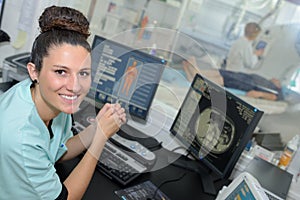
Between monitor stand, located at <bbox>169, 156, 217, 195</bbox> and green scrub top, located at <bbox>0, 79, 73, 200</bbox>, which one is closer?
green scrub top, located at <bbox>0, 79, 73, 200</bbox>

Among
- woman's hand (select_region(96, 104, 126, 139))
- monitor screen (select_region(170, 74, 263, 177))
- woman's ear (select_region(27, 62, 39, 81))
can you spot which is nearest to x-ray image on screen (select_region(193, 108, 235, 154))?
monitor screen (select_region(170, 74, 263, 177))

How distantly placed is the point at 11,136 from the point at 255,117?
2.58 feet

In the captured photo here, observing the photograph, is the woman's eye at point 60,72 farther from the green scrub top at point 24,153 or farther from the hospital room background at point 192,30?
the hospital room background at point 192,30

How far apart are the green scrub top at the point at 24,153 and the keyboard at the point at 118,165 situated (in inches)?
A: 10.4

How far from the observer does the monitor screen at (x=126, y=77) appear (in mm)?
1313

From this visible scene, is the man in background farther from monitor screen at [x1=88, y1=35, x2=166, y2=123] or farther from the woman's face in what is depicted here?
the woman's face

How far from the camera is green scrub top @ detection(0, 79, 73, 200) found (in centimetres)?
73

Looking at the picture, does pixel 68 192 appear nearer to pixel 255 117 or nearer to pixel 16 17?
pixel 255 117

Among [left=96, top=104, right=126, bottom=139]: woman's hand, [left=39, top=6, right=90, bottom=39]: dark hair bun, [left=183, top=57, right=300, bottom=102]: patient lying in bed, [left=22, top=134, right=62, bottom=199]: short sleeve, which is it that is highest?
[left=39, top=6, right=90, bottom=39]: dark hair bun

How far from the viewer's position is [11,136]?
73 cm

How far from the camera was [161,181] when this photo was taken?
1.14m

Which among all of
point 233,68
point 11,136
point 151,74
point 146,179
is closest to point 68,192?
point 11,136

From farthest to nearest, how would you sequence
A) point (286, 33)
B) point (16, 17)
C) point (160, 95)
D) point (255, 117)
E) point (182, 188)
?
1. point (286, 33)
2. point (16, 17)
3. point (160, 95)
4. point (182, 188)
5. point (255, 117)

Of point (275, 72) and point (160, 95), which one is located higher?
point (275, 72)
